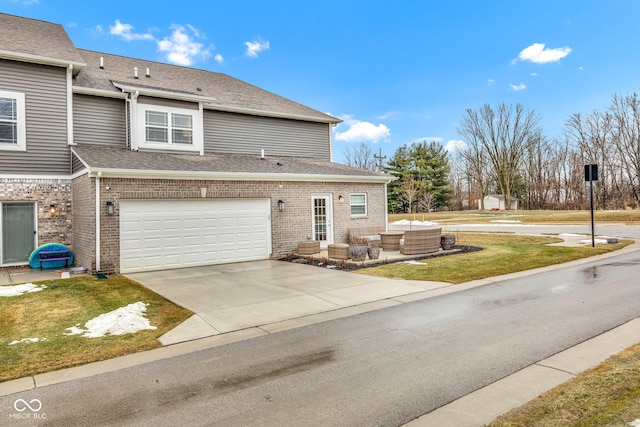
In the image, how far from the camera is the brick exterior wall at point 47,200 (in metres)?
11.6

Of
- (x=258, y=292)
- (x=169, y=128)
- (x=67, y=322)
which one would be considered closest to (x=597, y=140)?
(x=169, y=128)

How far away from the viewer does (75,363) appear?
14.5 feet

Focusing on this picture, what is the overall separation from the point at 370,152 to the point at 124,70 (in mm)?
42212

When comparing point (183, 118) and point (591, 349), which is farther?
point (183, 118)

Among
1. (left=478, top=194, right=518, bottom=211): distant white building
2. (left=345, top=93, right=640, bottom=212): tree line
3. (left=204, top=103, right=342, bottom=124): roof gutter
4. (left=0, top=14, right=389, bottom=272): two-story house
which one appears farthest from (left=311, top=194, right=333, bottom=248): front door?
(left=478, top=194, right=518, bottom=211): distant white building

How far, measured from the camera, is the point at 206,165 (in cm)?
1267

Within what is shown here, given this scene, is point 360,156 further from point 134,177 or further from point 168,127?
point 134,177

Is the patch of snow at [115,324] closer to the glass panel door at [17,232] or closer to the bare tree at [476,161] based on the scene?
the glass panel door at [17,232]

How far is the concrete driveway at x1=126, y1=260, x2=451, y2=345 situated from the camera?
239 inches

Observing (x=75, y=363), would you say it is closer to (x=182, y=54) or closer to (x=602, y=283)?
(x=602, y=283)

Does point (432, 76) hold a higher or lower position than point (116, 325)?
higher

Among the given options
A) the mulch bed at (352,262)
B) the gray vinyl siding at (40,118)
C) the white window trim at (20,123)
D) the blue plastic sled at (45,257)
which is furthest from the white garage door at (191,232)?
the white window trim at (20,123)

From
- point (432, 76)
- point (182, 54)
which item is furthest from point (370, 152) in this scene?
point (182, 54)

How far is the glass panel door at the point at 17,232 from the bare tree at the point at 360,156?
1786 inches
